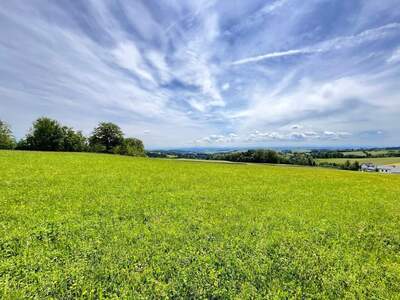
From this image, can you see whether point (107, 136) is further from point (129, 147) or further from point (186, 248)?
point (186, 248)

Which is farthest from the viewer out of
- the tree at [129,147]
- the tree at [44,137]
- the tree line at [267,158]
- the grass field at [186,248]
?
the tree line at [267,158]

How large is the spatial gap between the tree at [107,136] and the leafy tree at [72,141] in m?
10.5

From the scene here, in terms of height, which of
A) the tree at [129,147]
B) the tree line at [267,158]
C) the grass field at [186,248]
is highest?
the tree at [129,147]

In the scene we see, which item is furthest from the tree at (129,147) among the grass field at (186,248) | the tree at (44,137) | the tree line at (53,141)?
the grass field at (186,248)

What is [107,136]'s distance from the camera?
85938mm

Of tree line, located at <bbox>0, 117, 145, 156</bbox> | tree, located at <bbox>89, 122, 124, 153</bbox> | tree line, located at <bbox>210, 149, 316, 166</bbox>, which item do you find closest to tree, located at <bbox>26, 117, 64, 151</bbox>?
tree line, located at <bbox>0, 117, 145, 156</bbox>

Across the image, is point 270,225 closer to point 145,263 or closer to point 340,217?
point 340,217

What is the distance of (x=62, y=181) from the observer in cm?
1204

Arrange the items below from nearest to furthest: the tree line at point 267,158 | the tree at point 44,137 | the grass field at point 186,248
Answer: the grass field at point 186,248 → the tree at point 44,137 → the tree line at point 267,158

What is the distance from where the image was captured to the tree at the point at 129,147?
3159 inches

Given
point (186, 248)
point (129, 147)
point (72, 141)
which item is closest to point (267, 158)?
point (129, 147)

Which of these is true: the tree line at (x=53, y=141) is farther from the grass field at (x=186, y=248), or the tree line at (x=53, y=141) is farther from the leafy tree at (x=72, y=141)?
the grass field at (x=186, y=248)

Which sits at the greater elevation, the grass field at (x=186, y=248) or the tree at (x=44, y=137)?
the tree at (x=44, y=137)

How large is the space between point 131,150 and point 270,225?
8085cm
